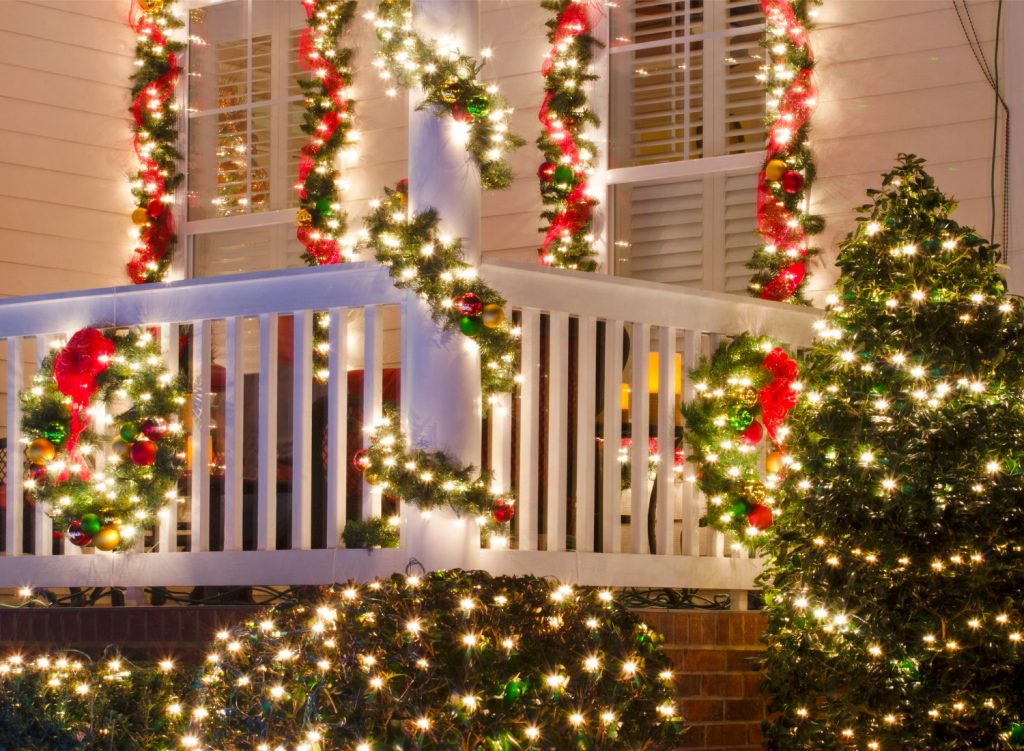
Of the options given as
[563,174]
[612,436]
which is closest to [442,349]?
[612,436]

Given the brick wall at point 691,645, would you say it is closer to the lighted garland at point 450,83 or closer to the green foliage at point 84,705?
the green foliage at point 84,705

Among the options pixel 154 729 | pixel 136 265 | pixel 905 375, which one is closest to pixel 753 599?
pixel 905 375

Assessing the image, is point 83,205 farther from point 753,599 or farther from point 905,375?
point 905,375

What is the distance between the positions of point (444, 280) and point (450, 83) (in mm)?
640

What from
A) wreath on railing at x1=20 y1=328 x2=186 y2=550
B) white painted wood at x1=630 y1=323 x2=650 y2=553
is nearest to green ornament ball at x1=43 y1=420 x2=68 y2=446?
wreath on railing at x1=20 y1=328 x2=186 y2=550

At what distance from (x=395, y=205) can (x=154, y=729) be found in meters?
1.83

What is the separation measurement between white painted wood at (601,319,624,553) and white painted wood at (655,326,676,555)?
0.52 ft

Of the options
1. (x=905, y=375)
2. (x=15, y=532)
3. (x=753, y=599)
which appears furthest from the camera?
(x=753, y=599)

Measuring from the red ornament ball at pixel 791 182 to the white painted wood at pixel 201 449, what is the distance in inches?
107

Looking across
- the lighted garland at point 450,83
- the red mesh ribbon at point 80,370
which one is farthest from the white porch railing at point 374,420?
the lighted garland at point 450,83

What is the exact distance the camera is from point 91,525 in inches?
189

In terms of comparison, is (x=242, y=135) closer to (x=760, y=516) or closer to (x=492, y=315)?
(x=492, y=315)

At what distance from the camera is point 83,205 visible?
824 cm

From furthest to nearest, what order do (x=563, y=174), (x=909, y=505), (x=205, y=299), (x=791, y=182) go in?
1. (x=563, y=174)
2. (x=791, y=182)
3. (x=205, y=299)
4. (x=909, y=505)
